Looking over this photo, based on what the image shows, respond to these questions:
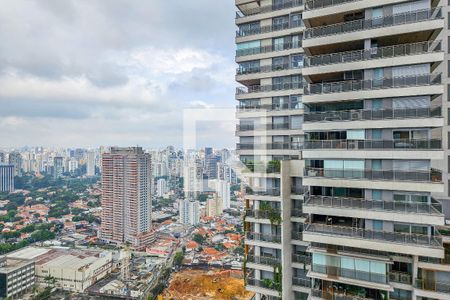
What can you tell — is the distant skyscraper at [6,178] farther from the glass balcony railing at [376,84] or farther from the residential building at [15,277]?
the glass balcony railing at [376,84]

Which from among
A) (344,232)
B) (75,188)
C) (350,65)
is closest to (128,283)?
(344,232)

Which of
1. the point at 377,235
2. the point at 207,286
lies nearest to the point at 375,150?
the point at 377,235

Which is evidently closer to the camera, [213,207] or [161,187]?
[213,207]

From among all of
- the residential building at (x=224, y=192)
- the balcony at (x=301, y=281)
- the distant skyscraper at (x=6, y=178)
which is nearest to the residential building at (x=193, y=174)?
the residential building at (x=224, y=192)

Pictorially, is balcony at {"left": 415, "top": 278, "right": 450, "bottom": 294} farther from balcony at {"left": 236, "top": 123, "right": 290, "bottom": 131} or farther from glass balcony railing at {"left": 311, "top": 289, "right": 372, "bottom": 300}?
balcony at {"left": 236, "top": 123, "right": 290, "bottom": 131}

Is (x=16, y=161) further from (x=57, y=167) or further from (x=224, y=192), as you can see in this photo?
(x=224, y=192)

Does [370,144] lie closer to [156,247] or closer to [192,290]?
[192,290]
